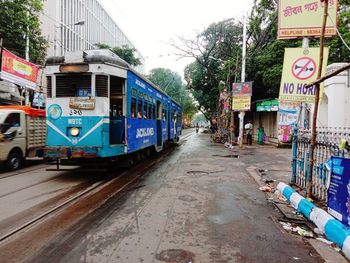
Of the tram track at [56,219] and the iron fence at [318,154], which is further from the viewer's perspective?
the iron fence at [318,154]

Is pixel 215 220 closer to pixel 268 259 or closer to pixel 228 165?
pixel 268 259

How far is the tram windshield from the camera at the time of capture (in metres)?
9.96

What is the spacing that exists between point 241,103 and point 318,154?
50.4 ft

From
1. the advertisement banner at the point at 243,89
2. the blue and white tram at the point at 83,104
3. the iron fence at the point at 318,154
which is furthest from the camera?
the advertisement banner at the point at 243,89

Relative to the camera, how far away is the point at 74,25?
1813 inches

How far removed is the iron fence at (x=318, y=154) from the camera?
652cm

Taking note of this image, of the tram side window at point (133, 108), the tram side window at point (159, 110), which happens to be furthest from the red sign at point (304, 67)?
the tram side window at point (159, 110)

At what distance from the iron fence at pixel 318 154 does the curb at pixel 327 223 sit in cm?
56

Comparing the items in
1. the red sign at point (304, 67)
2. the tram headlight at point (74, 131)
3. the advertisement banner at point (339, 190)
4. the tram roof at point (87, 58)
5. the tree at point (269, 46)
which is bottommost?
the advertisement banner at point (339, 190)

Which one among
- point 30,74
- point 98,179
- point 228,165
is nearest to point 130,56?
point 30,74

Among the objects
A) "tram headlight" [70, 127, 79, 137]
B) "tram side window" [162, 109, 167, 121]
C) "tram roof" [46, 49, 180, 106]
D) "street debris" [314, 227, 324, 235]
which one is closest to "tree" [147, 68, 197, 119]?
"tram side window" [162, 109, 167, 121]

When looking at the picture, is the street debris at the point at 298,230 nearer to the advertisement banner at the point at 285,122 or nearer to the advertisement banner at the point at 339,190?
the advertisement banner at the point at 339,190

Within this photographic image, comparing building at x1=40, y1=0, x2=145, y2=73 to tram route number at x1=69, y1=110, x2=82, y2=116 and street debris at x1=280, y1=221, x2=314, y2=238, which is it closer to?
tram route number at x1=69, y1=110, x2=82, y2=116

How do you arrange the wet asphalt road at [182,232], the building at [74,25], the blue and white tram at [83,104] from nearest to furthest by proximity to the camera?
the wet asphalt road at [182,232] → the blue and white tram at [83,104] → the building at [74,25]
